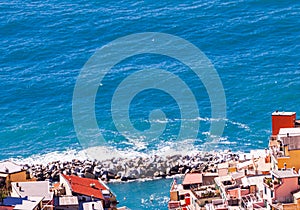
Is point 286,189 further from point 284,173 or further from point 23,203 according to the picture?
point 23,203

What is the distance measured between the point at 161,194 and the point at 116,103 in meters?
29.6

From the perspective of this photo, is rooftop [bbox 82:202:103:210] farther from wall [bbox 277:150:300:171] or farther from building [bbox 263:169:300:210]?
wall [bbox 277:150:300:171]

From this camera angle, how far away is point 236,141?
132 metres

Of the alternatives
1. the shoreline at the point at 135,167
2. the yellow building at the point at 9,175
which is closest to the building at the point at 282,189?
the yellow building at the point at 9,175

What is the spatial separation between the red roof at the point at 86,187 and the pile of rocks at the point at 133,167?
61.4 ft

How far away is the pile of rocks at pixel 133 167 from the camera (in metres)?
125

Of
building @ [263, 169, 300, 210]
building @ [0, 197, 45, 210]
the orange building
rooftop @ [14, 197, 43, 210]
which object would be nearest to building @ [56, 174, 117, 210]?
rooftop @ [14, 197, 43, 210]

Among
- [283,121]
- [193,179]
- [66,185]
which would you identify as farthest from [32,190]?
[283,121]

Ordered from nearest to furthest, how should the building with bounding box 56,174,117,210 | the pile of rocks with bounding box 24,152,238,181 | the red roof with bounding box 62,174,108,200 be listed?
the building with bounding box 56,174,117,210
the red roof with bounding box 62,174,108,200
the pile of rocks with bounding box 24,152,238,181

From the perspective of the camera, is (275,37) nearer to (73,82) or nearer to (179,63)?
(179,63)

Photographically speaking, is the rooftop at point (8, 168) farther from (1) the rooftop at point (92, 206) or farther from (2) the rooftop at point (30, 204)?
(1) the rooftop at point (92, 206)

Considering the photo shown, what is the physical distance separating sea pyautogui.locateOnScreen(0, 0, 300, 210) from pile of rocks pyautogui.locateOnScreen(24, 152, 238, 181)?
216 cm

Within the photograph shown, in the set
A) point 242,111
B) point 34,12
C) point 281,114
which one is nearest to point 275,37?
point 242,111

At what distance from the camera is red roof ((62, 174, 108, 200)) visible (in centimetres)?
10025
